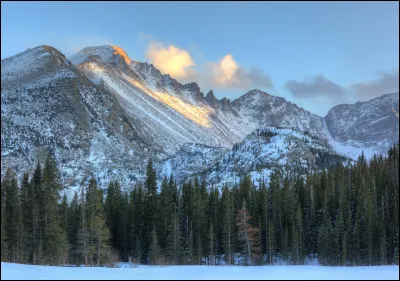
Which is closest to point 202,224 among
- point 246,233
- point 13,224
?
point 246,233

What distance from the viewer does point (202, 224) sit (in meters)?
80.5

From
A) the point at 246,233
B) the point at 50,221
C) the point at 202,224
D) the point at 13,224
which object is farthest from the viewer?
the point at 202,224

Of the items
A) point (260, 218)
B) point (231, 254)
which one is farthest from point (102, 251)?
point (260, 218)

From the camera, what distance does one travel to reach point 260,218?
83000 mm

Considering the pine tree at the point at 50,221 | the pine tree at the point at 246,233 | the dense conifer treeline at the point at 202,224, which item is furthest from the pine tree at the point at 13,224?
the pine tree at the point at 246,233

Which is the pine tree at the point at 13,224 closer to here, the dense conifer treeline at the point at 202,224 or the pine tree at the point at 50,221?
the dense conifer treeline at the point at 202,224

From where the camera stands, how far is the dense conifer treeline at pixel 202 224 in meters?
58.2

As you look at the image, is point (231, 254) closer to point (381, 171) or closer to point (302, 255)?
point (302, 255)

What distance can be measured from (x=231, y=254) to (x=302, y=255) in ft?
41.1

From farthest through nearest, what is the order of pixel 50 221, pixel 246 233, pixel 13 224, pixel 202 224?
pixel 202 224 < pixel 246 233 < pixel 50 221 < pixel 13 224

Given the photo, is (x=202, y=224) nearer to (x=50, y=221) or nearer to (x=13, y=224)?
(x=50, y=221)

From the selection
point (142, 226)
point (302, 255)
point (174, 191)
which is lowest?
point (302, 255)

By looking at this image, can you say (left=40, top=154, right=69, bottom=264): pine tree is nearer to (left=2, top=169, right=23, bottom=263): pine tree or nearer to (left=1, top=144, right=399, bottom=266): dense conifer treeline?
(left=1, top=144, right=399, bottom=266): dense conifer treeline

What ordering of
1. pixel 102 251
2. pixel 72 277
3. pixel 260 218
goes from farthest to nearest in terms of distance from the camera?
1. pixel 260 218
2. pixel 102 251
3. pixel 72 277
